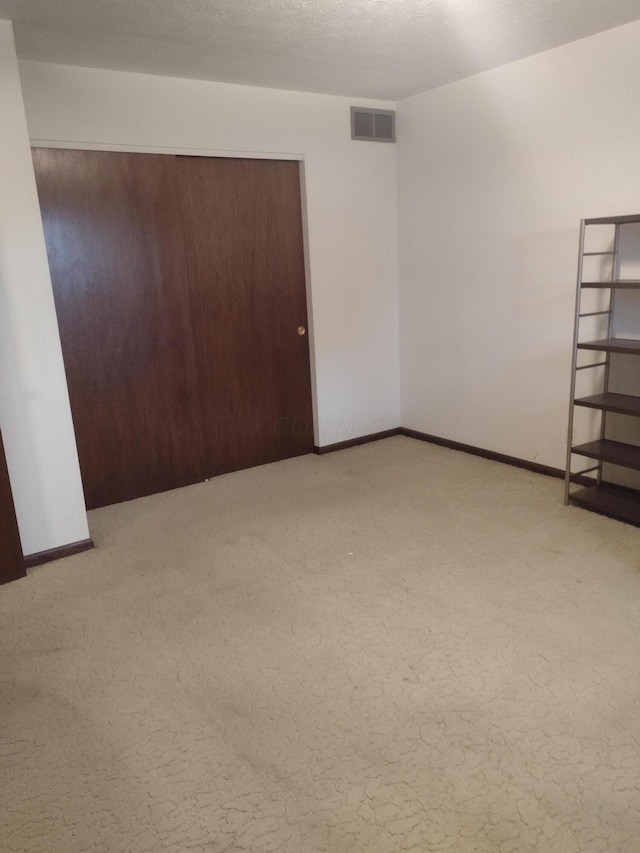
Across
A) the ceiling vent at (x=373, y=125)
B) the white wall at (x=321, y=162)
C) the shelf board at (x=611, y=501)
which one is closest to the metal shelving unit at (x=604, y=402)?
the shelf board at (x=611, y=501)

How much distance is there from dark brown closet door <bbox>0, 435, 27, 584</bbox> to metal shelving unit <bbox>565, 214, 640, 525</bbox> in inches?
117

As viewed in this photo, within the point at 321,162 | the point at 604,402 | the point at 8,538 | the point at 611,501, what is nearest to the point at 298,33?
the point at 321,162

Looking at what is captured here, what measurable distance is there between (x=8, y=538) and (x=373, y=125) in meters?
3.72

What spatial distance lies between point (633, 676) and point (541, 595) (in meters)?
0.56

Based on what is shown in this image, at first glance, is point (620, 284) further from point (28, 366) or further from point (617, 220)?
point (28, 366)

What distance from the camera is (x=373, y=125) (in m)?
4.47

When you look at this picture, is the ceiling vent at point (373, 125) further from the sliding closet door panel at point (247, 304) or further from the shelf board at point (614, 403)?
the shelf board at point (614, 403)

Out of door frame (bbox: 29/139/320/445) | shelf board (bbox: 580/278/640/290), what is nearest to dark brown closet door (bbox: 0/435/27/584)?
door frame (bbox: 29/139/320/445)

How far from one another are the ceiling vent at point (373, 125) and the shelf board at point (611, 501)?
2.94 m

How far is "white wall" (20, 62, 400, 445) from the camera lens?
338 cm

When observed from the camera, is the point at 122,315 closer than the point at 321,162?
Yes

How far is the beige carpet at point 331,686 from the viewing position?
63.9 inches

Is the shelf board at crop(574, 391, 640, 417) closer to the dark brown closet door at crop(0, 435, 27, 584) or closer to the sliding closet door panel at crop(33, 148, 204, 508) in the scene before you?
the sliding closet door panel at crop(33, 148, 204, 508)

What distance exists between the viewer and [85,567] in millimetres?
Result: 3084
